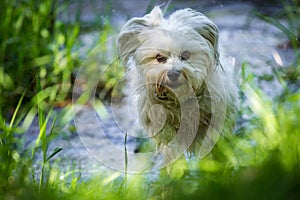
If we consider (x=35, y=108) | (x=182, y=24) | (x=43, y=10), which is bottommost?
(x=35, y=108)

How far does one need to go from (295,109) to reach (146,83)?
0.92 metres

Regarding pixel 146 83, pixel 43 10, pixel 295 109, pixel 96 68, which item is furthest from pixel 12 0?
pixel 295 109

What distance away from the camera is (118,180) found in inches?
165

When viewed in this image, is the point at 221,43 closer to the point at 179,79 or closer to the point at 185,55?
the point at 185,55

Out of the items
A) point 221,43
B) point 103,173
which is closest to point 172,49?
point 103,173

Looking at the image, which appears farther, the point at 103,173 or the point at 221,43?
the point at 221,43

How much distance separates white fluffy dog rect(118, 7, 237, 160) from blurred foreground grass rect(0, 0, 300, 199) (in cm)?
18

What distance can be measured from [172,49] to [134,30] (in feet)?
0.97

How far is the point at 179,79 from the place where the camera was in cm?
409

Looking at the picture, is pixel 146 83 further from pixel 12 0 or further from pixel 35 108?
pixel 12 0

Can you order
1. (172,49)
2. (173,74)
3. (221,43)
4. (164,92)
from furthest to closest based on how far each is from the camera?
(221,43) → (164,92) → (172,49) → (173,74)

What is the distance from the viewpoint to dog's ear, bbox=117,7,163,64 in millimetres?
4277

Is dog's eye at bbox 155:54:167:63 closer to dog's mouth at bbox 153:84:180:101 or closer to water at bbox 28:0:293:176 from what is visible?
dog's mouth at bbox 153:84:180:101

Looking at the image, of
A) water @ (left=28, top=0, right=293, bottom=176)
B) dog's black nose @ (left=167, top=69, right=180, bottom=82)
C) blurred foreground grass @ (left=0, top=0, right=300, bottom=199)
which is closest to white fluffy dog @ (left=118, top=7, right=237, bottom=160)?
dog's black nose @ (left=167, top=69, right=180, bottom=82)
